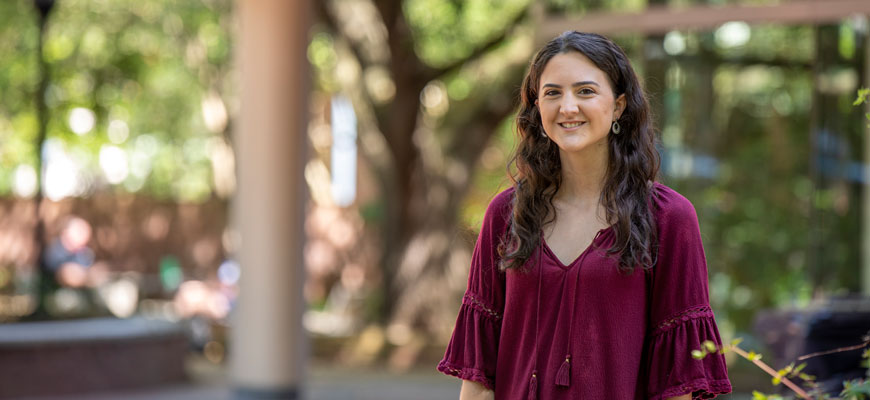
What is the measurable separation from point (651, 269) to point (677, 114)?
661 centimetres

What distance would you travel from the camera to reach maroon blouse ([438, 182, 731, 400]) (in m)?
2.50

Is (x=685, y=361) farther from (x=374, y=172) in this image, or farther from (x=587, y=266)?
(x=374, y=172)

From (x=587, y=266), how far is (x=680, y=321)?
0.22 meters

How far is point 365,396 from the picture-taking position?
10.6 m

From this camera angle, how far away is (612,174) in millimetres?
2615

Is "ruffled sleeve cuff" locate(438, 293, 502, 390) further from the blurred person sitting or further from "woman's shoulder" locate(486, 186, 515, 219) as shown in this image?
the blurred person sitting

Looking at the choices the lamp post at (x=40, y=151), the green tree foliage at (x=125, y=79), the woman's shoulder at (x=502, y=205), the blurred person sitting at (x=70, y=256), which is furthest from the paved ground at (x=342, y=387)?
the green tree foliage at (x=125, y=79)

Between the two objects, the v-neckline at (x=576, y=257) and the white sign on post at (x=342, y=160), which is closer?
the v-neckline at (x=576, y=257)

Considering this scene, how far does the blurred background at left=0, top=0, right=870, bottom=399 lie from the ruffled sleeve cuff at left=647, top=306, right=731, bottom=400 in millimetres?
658

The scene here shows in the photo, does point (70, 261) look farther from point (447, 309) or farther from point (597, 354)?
point (597, 354)

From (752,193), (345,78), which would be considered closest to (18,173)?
(345,78)

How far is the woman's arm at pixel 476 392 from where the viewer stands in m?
2.68

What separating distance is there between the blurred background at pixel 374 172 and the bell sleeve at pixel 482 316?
0.28m

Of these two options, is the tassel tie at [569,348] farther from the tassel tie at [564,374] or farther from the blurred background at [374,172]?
the blurred background at [374,172]
